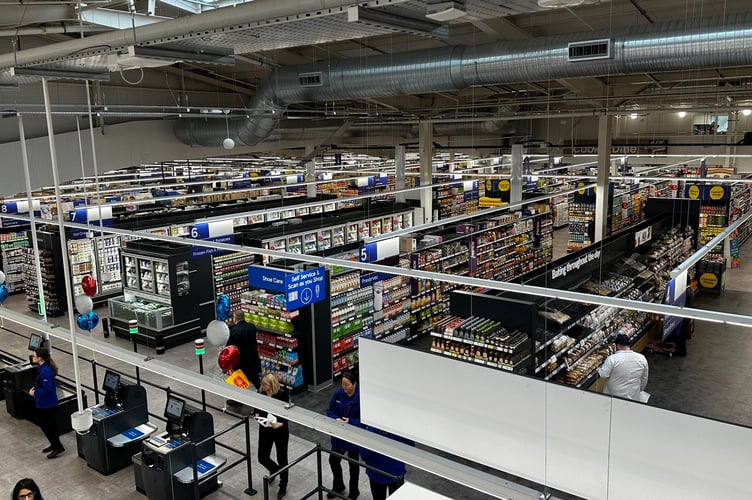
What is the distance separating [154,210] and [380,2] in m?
15.0

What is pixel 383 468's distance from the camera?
622 cm

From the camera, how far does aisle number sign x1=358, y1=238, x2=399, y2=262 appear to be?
8.68 metres

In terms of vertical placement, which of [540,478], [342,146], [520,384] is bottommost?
[540,478]

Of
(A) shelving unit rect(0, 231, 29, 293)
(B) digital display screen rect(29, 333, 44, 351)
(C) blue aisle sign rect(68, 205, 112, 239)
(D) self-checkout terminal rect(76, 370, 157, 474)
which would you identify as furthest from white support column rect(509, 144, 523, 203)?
(A) shelving unit rect(0, 231, 29, 293)

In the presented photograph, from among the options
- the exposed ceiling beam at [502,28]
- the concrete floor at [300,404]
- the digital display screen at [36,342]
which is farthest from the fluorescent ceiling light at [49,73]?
the exposed ceiling beam at [502,28]

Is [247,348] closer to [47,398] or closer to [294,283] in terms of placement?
[294,283]

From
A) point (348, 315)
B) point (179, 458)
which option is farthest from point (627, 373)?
point (179, 458)

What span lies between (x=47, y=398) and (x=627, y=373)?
24.6ft

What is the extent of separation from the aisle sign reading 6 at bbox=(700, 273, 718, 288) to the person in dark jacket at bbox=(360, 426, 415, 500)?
1190 centimetres

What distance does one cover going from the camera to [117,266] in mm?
15492

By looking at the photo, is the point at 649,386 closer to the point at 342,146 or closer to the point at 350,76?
the point at 350,76

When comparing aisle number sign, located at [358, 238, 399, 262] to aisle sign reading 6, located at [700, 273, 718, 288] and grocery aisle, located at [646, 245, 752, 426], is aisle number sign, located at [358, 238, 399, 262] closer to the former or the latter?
grocery aisle, located at [646, 245, 752, 426]

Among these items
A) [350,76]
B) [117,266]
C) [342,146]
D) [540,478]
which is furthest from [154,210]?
[540,478]

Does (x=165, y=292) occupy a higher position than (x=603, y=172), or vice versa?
(x=603, y=172)
